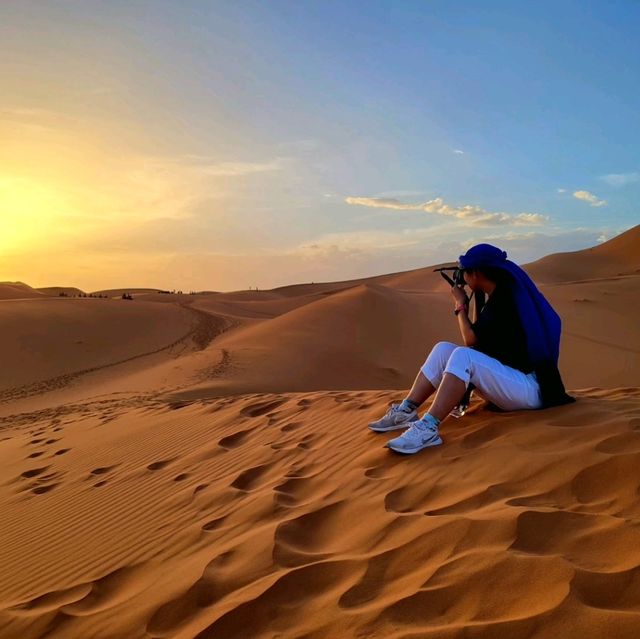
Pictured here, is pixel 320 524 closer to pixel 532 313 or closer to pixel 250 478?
pixel 250 478

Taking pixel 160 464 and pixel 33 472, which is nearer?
pixel 160 464

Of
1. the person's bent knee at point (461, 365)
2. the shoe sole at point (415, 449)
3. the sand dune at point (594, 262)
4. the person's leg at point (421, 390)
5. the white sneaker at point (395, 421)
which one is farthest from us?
the sand dune at point (594, 262)

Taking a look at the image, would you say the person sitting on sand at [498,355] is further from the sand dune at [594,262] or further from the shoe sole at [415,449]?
the sand dune at [594,262]

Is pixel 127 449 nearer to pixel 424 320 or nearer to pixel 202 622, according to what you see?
pixel 202 622

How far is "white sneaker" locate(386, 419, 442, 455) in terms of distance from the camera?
4004mm

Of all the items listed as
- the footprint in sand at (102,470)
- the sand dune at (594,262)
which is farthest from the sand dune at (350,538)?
the sand dune at (594,262)

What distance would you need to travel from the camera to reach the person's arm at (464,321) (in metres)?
4.54

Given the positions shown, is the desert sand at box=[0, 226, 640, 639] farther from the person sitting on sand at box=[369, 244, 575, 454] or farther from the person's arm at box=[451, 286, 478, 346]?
the person's arm at box=[451, 286, 478, 346]

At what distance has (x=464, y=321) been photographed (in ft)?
15.1

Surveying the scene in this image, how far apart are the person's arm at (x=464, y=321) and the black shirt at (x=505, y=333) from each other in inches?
5.1

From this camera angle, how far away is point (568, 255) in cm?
5191

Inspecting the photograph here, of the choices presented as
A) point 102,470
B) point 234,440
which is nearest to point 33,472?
point 102,470

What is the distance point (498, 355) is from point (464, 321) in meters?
0.39

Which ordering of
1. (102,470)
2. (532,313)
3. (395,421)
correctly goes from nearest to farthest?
(532,313) → (395,421) → (102,470)
